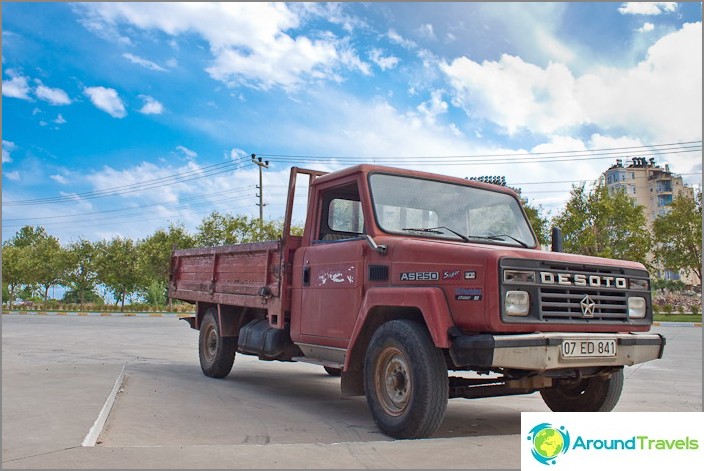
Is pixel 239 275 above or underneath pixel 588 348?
above

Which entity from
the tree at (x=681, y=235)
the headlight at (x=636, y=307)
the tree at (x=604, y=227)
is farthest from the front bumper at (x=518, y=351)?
the tree at (x=681, y=235)

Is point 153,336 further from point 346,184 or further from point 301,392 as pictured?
point 346,184

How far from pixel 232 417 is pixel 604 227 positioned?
35.8 m

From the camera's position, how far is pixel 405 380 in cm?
542

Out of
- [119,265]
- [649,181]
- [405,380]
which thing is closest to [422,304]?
[405,380]

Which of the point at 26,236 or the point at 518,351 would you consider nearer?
the point at 518,351

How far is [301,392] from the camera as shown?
28.2 feet

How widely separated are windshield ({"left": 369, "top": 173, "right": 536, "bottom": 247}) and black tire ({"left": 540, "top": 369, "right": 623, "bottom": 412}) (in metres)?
1.50

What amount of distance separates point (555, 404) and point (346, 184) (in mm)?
3199

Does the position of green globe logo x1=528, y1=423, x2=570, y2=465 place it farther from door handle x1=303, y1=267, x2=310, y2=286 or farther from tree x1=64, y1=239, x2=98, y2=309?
tree x1=64, y1=239, x2=98, y2=309

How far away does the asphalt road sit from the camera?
425 centimetres

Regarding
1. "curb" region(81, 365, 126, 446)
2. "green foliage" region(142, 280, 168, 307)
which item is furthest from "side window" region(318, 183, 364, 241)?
"green foliage" region(142, 280, 168, 307)

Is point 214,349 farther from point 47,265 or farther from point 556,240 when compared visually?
point 47,265

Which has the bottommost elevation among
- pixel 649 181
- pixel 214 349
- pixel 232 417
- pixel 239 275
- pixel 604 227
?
pixel 232 417
